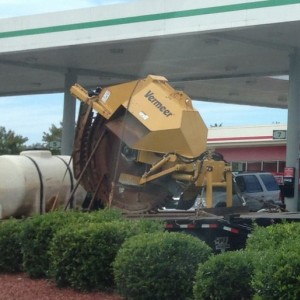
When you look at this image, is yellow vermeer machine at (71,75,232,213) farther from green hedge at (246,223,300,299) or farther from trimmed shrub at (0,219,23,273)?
green hedge at (246,223,300,299)

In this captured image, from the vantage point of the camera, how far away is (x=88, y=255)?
1107 centimetres

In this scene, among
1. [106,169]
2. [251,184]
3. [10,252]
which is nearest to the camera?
[10,252]

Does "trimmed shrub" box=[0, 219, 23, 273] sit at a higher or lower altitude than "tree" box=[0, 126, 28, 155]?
lower

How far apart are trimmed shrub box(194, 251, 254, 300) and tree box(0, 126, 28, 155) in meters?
47.6

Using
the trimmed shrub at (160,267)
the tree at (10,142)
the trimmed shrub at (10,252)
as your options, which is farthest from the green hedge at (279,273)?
the tree at (10,142)

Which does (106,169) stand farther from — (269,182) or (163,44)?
(269,182)

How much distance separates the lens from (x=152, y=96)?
15.3 m

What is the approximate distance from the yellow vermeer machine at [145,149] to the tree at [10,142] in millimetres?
40333

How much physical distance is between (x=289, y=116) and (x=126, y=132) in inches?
491

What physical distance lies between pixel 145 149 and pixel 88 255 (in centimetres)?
428

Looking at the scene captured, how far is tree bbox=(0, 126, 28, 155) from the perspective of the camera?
186 feet

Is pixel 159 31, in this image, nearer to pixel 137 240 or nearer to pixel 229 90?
pixel 229 90

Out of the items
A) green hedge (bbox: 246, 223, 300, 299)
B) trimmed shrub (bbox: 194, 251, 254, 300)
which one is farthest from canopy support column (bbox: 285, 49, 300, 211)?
green hedge (bbox: 246, 223, 300, 299)

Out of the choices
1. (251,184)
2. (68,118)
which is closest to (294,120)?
(251,184)
